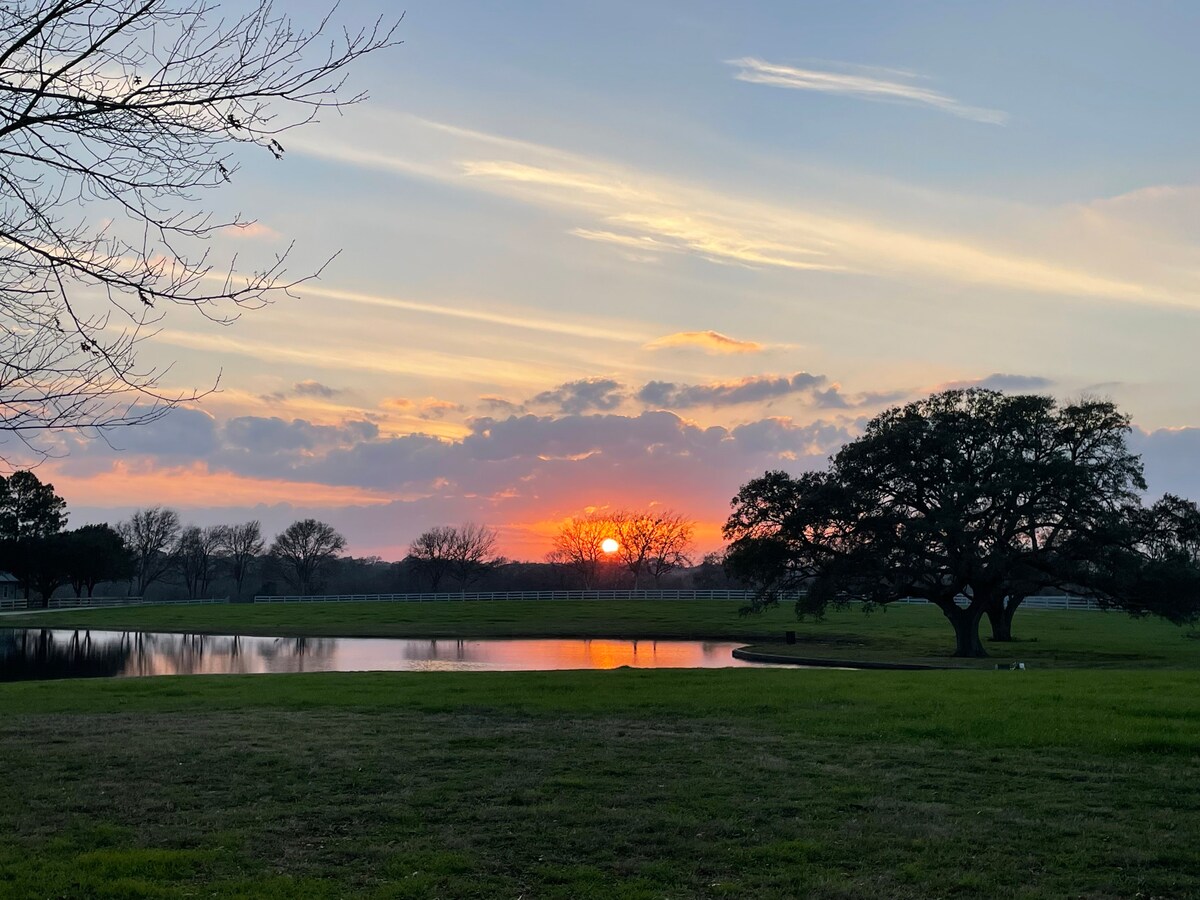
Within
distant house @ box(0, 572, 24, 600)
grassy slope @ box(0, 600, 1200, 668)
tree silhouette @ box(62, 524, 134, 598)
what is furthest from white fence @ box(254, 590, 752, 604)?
distant house @ box(0, 572, 24, 600)

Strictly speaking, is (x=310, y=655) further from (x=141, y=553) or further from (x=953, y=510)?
(x=141, y=553)

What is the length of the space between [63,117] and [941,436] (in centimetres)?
3448

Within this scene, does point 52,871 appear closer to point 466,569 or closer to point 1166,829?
point 1166,829

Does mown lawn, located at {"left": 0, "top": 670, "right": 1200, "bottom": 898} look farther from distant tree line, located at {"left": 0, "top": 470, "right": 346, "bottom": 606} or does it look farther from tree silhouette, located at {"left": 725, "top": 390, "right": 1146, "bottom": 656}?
distant tree line, located at {"left": 0, "top": 470, "right": 346, "bottom": 606}

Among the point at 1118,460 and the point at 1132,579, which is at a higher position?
the point at 1118,460

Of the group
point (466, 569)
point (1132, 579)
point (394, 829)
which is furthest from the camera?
point (466, 569)

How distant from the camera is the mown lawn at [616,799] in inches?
255

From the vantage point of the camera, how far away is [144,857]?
6727 millimetres

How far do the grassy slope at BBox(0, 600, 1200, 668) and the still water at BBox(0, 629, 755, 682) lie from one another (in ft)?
13.4

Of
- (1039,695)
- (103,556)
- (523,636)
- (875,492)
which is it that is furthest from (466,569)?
(1039,695)

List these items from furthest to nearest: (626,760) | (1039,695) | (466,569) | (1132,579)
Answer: (466,569) < (1132,579) < (1039,695) < (626,760)

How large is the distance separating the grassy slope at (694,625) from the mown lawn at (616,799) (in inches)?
976

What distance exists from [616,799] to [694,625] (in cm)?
5180

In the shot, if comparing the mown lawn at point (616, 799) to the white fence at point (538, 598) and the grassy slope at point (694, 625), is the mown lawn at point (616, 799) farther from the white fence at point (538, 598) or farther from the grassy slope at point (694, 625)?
the white fence at point (538, 598)
